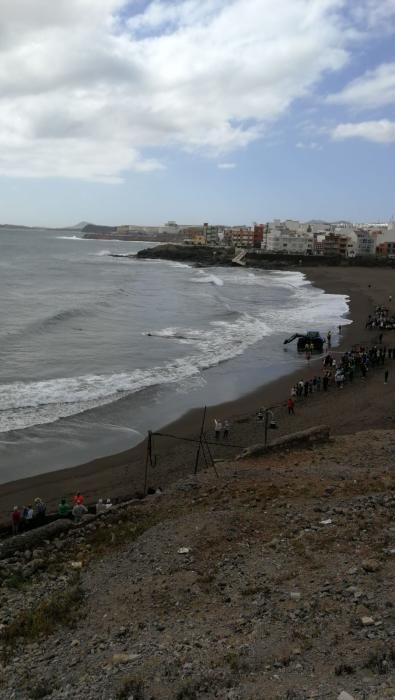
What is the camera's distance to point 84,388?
23016 millimetres

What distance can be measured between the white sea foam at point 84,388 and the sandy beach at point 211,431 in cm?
362

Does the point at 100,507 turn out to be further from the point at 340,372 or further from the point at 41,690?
the point at 340,372

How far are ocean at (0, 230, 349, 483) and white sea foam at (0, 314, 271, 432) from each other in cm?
4

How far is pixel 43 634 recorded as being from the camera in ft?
25.0

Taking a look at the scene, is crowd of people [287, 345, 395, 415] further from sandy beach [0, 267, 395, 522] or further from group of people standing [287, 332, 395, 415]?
sandy beach [0, 267, 395, 522]

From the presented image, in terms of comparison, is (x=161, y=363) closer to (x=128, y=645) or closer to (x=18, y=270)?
(x=128, y=645)

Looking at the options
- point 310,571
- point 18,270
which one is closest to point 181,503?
point 310,571

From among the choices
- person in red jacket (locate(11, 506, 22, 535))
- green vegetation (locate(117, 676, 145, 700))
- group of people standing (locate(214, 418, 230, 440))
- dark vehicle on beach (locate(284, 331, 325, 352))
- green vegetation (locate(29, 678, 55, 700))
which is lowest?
person in red jacket (locate(11, 506, 22, 535))

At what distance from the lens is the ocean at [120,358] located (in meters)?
18.2

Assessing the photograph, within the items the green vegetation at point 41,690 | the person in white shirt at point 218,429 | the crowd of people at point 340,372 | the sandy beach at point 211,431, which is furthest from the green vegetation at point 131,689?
the crowd of people at point 340,372

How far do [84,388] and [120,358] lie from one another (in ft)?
19.0

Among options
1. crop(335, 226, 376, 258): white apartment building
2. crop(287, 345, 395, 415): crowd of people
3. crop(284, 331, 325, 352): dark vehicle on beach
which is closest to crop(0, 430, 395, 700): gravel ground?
crop(287, 345, 395, 415): crowd of people

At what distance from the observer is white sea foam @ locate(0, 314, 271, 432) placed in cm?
1969

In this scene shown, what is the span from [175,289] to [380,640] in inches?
2412
